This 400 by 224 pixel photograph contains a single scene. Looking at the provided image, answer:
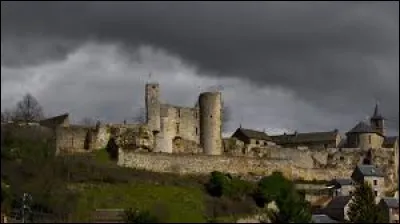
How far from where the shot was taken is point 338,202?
52281 mm

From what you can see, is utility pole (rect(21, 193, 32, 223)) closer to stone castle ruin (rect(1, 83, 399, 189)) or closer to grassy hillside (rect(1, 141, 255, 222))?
grassy hillside (rect(1, 141, 255, 222))

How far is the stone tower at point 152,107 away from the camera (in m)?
51.0

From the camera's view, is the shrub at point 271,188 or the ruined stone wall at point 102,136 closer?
the shrub at point 271,188

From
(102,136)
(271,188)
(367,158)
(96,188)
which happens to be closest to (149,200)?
(96,188)

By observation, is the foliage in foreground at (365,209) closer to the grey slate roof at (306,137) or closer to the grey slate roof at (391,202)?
the grey slate roof at (391,202)

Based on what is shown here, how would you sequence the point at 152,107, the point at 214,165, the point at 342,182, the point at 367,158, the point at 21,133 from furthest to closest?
the point at 367,158 < the point at 342,182 < the point at 214,165 < the point at 152,107 < the point at 21,133

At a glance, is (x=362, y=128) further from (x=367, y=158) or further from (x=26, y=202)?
(x=26, y=202)

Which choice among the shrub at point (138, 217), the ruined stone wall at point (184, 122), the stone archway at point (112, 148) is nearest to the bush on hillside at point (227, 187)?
the ruined stone wall at point (184, 122)

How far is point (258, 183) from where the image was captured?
4981 centimetres

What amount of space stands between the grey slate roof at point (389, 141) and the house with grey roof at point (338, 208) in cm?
1513

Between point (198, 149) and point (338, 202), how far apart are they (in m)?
8.06

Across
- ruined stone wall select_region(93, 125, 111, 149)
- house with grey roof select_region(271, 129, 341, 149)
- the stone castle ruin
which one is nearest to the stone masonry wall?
the stone castle ruin

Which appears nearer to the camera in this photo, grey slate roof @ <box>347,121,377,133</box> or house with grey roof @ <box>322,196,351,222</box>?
house with grey roof @ <box>322,196,351,222</box>

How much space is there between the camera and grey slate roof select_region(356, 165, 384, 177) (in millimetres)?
58375
